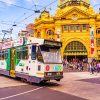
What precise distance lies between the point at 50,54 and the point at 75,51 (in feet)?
141

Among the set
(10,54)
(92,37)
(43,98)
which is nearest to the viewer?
(43,98)

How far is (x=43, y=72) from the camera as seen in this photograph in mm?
18109

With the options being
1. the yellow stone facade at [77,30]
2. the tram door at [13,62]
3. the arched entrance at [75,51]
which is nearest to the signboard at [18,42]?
the tram door at [13,62]

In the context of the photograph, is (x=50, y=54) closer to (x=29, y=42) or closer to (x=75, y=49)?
(x=29, y=42)

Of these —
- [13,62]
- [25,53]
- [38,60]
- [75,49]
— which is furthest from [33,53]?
[75,49]

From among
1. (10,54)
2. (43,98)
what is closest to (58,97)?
(43,98)

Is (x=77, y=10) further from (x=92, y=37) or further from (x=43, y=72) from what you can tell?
(x=43, y=72)

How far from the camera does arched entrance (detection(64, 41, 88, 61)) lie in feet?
201

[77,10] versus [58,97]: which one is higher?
[77,10]

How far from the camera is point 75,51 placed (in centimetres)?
6125

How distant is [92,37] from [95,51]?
321 centimetres

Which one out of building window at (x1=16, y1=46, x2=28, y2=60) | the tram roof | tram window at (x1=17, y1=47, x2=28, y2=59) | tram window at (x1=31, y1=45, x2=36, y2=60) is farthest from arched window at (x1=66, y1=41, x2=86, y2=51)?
tram window at (x1=31, y1=45, x2=36, y2=60)

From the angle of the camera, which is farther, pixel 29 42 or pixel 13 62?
pixel 13 62

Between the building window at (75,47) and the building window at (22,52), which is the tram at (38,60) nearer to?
the building window at (22,52)
